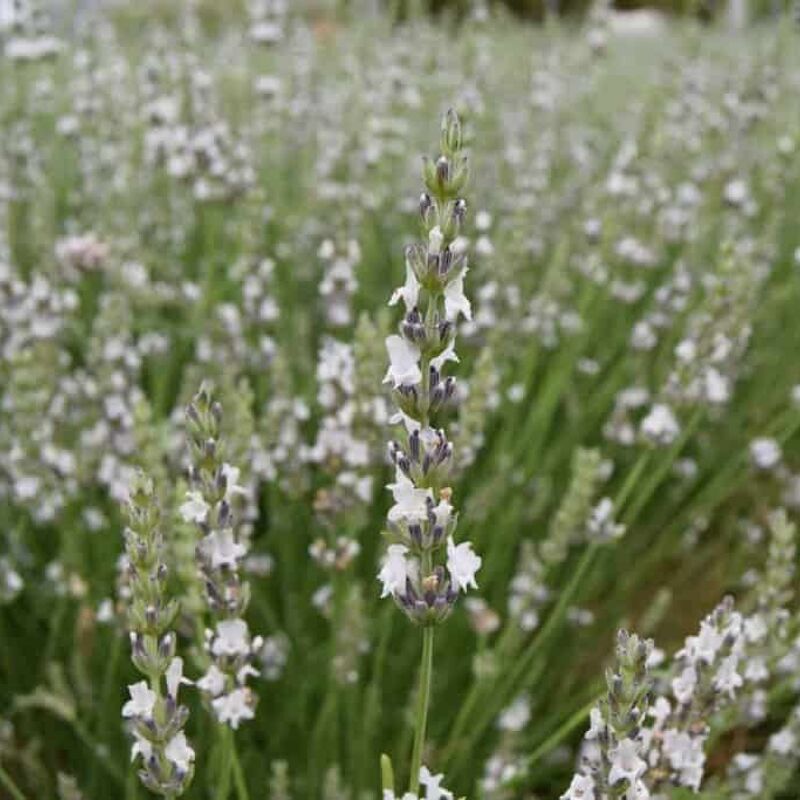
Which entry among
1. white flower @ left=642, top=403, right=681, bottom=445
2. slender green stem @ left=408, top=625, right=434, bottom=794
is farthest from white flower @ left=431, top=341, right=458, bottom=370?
white flower @ left=642, top=403, right=681, bottom=445

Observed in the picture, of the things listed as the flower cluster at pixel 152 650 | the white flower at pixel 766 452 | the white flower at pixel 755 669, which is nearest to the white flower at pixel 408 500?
the flower cluster at pixel 152 650

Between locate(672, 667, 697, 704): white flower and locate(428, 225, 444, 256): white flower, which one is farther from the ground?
locate(428, 225, 444, 256): white flower

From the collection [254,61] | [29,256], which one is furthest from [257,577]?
[254,61]

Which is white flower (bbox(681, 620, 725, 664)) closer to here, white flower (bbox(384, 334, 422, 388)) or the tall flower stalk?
the tall flower stalk

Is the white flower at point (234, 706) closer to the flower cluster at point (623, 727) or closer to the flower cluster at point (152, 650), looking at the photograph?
the flower cluster at point (152, 650)

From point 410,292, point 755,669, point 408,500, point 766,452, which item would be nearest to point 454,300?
point 410,292

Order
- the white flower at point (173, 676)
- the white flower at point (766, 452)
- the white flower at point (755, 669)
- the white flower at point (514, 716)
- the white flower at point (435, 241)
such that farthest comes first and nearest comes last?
the white flower at point (766, 452) < the white flower at point (514, 716) < the white flower at point (755, 669) < the white flower at point (173, 676) < the white flower at point (435, 241)
